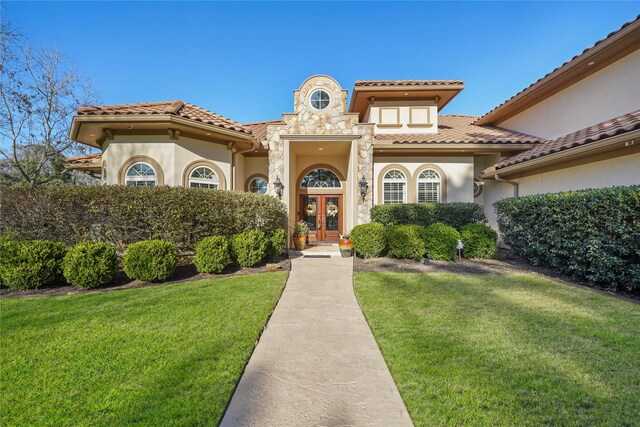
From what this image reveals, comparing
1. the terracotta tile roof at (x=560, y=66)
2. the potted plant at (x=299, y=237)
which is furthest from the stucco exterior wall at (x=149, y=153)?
the terracotta tile roof at (x=560, y=66)

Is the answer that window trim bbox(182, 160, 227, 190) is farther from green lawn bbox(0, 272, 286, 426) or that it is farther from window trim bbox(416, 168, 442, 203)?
window trim bbox(416, 168, 442, 203)

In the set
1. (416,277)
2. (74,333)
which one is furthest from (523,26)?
(74,333)

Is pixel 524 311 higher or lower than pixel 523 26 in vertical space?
lower

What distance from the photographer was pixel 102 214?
23.3 feet

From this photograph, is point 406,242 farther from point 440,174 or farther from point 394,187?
point 440,174

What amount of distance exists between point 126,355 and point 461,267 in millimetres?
8085

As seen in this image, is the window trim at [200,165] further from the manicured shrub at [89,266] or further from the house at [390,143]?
the manicured shrub at [89,266]

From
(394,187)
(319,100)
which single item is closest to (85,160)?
(319,100)

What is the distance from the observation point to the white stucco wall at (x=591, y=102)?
27.4 ft

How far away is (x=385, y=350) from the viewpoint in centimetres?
343

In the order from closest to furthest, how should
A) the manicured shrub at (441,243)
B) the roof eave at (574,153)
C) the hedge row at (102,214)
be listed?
the roof eave at (574,153) → the hedge row at (102,214) → the manicured shrub at (441,243)

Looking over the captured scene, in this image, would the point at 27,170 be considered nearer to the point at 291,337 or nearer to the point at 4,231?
the point at 4,231

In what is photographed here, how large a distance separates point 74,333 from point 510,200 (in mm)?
11004

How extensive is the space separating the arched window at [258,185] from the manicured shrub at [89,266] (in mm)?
7198
